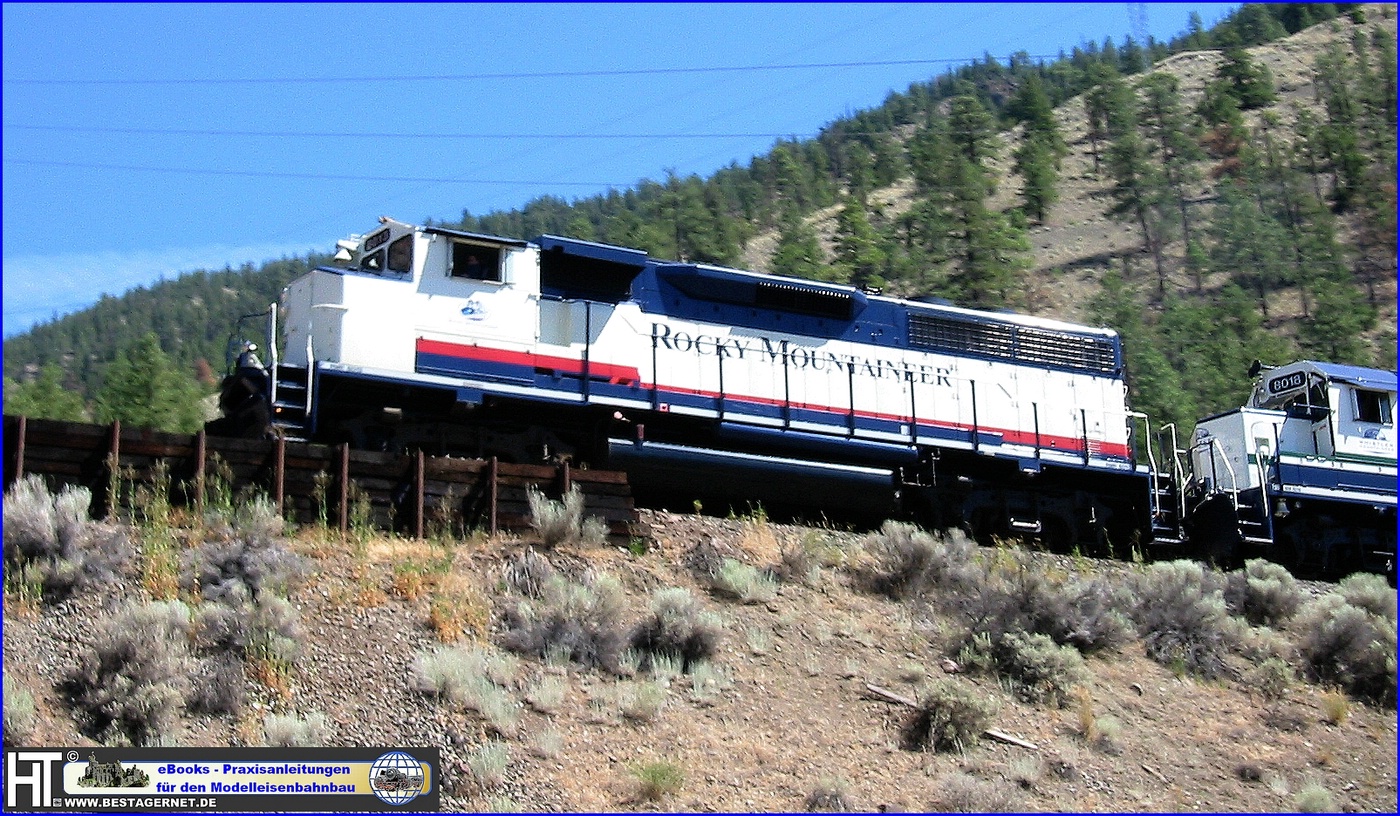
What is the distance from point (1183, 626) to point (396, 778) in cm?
969

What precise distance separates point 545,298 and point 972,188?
46455mm

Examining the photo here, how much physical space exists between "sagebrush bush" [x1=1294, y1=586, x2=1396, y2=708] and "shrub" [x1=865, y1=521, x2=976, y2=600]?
13.1 ft

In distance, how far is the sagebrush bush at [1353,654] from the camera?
1678cm

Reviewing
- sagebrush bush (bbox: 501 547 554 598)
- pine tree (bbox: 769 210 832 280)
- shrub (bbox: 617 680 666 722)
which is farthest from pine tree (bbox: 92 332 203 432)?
shrub (bbox: 617 680 666 722)

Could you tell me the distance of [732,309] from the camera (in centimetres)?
2148

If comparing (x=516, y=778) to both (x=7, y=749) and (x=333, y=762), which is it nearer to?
(x=333, y=762)

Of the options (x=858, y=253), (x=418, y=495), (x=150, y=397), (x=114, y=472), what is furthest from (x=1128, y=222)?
(x=114, y=472)

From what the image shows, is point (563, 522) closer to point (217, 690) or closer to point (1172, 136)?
point (217, 690)

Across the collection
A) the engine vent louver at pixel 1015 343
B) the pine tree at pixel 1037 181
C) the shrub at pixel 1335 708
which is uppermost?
the pine tree at pixel 1037 181

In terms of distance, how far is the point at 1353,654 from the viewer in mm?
17141

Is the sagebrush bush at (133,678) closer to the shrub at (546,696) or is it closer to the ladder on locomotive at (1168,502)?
the shrub at (546,696)

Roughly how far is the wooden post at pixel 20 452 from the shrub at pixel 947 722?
29.3ft

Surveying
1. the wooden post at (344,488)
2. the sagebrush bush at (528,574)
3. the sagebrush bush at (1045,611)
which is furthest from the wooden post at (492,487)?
the sagebrush bush at (1045,611)

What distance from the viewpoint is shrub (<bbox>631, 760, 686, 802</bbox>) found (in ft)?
38.8
